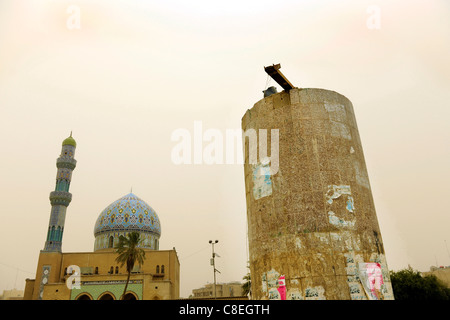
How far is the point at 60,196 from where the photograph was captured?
134 ft

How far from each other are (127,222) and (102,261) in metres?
6.19

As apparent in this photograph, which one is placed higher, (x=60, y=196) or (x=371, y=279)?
(x=60, y=196)

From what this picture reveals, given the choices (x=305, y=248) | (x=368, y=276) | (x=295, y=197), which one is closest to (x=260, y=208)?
(x=295, y=197)

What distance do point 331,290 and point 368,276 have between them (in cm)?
102

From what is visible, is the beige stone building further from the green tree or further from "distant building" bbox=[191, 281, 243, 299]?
"distant building" bbox=[191, 281, 243, 299]

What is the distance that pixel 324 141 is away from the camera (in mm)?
8461

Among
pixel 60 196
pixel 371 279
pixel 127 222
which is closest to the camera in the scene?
pixel 371 279

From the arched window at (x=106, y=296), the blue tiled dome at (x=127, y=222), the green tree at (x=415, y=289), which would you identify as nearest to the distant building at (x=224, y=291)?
the blue tiled dome at (x=127, y=222)

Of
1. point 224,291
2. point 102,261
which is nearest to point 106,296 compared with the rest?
point 102,261

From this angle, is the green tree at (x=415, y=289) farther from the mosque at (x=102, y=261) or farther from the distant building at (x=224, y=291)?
the distant building at (x=224, y=291)

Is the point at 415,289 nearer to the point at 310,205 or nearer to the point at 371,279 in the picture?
the point at 371,279

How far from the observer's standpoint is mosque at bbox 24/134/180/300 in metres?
34.5

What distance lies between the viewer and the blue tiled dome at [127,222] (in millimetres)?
43781
